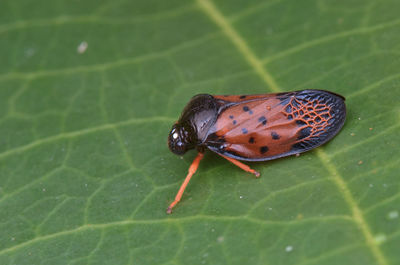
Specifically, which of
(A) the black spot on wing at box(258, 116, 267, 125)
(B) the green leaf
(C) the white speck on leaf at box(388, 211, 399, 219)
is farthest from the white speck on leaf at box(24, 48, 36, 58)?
(C) the white speck on leaf at box(388, 211, 399, 219)

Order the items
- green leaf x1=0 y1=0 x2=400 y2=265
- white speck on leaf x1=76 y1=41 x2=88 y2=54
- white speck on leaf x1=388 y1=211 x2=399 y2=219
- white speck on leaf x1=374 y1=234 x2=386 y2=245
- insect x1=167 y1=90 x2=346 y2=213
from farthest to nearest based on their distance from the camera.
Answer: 1. white speck on leaf x1=76 y1=41 x2=88 y2=54
2. insect x1=167 y1=90 x2=346 y2=213
3. green leaf x1=0 y1=0 x2=400 y2=265
4. white speck on leaf x1=388 y1=211 x2=399 y2=219
5. white speck on leaf x1=374 y1=234 x2=386 y2=245

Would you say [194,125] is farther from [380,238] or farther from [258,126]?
[380,238]

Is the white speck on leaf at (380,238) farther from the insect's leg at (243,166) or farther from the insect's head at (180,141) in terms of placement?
the insect's head at (180,141)

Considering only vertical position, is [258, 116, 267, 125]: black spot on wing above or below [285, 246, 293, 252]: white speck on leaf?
above

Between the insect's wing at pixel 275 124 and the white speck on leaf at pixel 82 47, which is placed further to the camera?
the white speck on leaf at pixel 82 47

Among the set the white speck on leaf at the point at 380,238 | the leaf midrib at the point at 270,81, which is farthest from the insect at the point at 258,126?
the white speck on leaf at the point at 380,238

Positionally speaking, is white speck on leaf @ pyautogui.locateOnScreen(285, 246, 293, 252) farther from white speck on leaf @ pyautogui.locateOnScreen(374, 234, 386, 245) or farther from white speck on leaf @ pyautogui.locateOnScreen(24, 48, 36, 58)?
white speck on leaf @ pyautogui.locateOnScreen(24, 48, 36, 58)

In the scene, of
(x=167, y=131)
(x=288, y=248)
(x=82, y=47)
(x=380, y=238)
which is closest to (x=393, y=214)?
(x=380, y=238)
